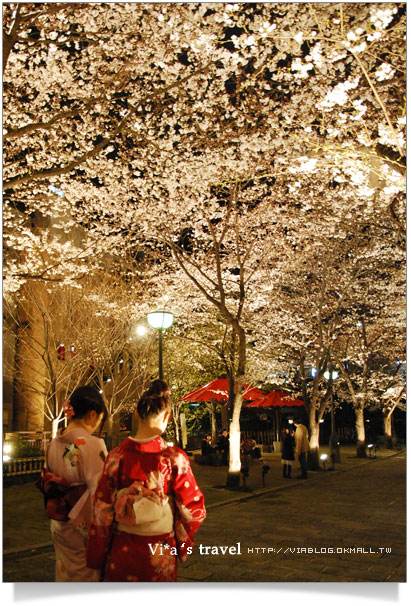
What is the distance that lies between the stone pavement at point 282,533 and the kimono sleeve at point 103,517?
293 centimetres

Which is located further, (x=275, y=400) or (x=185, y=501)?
(x=275, y=400)

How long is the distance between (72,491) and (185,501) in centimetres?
103

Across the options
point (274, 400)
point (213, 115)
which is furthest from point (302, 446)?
point (213, 115)

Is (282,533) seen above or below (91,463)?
below

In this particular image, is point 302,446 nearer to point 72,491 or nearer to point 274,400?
point 274,400

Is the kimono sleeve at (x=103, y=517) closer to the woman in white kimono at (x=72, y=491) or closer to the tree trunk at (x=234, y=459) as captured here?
the woman in white kimono at (x=72, y=491)

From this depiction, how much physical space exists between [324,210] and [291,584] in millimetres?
11152

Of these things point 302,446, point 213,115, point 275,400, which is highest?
point 213,115

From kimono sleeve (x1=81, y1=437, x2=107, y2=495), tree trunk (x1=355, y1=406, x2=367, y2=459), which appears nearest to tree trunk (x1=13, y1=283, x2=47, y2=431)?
tree trunk (x1=355, y1=406, x2=367, y2=459)

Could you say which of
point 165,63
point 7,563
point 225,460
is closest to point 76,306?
point 225,460

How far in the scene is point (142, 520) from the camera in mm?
3039

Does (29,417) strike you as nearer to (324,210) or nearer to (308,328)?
(308,328)

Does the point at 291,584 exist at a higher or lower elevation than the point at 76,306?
lower

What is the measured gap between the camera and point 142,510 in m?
3.04
